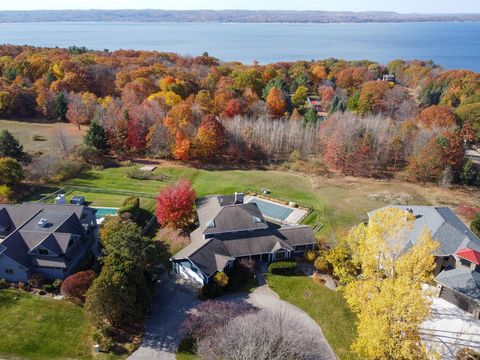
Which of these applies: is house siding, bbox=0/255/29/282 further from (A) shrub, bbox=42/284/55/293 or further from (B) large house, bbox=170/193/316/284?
(B) large house, bbox=170/193/316/284

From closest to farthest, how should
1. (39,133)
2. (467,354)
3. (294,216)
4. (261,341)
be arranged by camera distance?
(261,341) → (467,354) → (294,216) → (39,133)

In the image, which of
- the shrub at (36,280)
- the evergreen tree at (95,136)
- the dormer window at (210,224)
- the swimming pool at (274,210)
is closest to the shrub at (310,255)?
the swimming pool at (274,210)

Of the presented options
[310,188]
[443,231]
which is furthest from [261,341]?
[310,188]

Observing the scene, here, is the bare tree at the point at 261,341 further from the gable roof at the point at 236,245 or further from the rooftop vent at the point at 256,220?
the rooftop vent at the point at 256,220

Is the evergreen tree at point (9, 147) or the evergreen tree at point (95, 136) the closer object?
the evergreen tree at point (9, 147)

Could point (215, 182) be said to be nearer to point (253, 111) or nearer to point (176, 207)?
point (176, 207)

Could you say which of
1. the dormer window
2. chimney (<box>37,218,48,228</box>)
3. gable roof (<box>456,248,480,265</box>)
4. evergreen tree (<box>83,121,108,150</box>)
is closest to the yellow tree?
gable roof (<box>456,248,480,265</box>)
